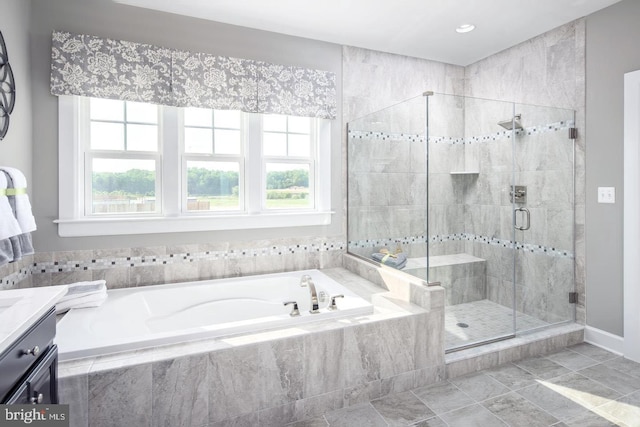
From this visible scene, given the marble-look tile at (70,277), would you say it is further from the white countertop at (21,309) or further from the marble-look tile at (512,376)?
the marble-look tile at (512,376)

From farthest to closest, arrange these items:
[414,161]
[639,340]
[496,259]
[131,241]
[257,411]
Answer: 1. [496,259]
2. [414,161]
3. [131,241]
4. [639,340]
5. [257,411]

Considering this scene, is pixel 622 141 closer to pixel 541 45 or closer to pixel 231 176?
pixel 541 45

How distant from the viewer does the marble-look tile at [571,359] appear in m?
2.45

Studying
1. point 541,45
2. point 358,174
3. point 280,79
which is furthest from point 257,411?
point 541,45

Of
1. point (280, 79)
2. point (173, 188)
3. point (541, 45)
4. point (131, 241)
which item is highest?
point (541, 45)

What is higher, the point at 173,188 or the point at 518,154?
the point at 518,154

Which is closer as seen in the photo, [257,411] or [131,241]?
[257,411]

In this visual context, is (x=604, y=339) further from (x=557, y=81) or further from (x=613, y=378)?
(x=557, y=81)

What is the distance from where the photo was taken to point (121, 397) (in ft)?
5.31

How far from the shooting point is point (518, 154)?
3.05 m

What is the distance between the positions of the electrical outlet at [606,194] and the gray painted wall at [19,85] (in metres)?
4.11

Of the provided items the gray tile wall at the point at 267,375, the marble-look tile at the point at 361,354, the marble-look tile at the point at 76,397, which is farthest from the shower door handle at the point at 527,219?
the marble-look tile at the point at 76,397

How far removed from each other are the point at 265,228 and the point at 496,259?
7.13 ft

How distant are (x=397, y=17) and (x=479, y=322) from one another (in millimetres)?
2588
